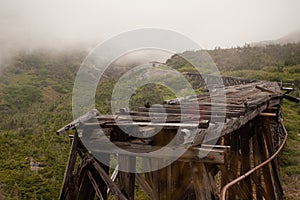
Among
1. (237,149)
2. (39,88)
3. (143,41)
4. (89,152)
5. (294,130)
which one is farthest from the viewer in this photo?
(39,88)

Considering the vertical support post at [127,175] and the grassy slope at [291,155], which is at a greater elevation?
the vertical support post at [127,175]

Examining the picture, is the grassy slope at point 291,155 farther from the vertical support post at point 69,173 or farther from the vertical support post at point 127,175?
the vertical support post at point 69,173

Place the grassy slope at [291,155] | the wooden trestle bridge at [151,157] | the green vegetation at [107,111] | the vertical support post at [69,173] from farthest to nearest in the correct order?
the green vegetation at [107,111], the grassy slope at [291,155], the vertical support post at [69,173], the wooden trestle bridge at [151,157]

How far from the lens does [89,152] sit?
3.28m

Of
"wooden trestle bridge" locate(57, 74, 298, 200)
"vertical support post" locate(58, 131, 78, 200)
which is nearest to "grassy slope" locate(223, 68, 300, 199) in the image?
"wooden trestle bridge" locate(57, 74, 298, 200)

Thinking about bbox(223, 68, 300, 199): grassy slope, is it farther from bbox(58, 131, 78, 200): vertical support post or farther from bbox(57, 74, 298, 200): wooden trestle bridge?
bbox(58, 131, 78, 200): vertical support post

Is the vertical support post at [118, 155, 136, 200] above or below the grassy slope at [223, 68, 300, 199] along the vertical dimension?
above

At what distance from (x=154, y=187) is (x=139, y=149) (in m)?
0.72

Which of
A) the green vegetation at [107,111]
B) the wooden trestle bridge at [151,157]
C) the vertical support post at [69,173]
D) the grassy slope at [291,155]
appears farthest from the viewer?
the green vegetation at [107,111]

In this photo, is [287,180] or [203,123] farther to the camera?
[287,180]

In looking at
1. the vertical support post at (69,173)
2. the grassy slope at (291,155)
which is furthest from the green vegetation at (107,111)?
the vertical support post at (69,173)

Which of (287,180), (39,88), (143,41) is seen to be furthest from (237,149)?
(39,88)

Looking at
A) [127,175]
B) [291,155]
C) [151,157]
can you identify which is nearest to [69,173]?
[127,175]

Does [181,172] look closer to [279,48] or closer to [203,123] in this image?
[203,123]
